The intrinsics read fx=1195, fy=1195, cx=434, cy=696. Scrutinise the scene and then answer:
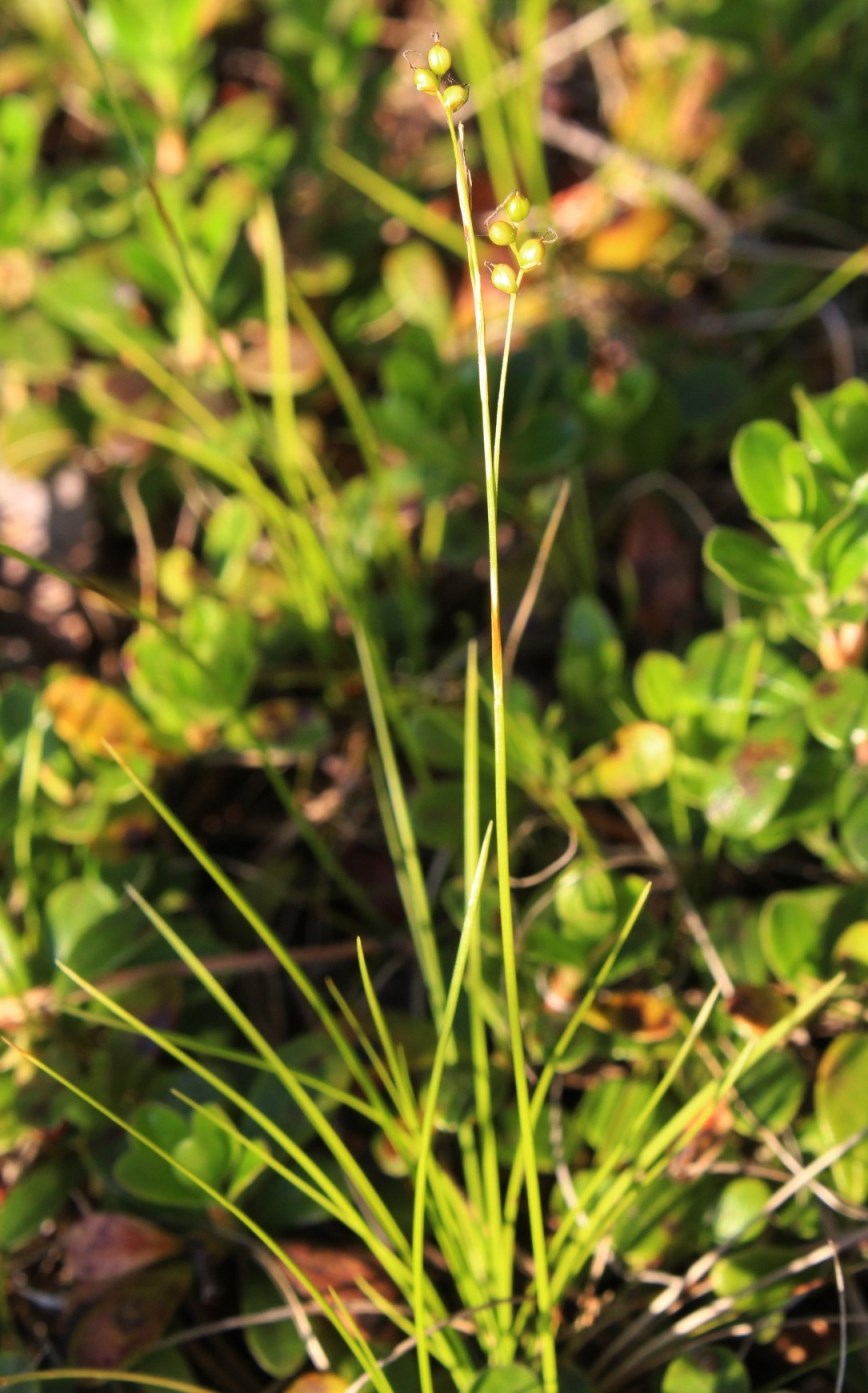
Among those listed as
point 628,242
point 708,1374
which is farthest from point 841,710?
point 628,242

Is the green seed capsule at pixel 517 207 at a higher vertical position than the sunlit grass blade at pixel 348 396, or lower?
higher

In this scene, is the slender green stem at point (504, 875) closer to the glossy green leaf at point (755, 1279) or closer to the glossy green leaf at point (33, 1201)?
the glossy green leaf at point (755, 1279)

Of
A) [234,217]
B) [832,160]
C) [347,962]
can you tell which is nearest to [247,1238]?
[347,962]

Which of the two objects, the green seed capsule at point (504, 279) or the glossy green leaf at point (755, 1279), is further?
the glossy green leaf at point (755, 1279)

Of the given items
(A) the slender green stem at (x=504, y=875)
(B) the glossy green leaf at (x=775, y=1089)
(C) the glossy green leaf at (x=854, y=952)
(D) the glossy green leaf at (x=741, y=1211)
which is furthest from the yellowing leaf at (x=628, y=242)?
(D) the glossy green leaf at (x=741, y=1211)

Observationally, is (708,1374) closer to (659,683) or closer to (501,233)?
(659,683)

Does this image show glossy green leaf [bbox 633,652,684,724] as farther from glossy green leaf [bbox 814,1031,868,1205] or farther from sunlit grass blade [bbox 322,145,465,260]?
sunlit grass blade [bbox 322,145,465,260]

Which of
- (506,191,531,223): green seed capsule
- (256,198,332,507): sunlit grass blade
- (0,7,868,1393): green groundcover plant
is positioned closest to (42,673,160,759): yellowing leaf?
(0,7,868,1393): green groundcover plant

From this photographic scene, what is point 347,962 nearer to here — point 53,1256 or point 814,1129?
point 53,1256
